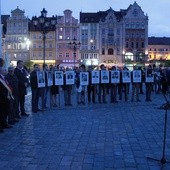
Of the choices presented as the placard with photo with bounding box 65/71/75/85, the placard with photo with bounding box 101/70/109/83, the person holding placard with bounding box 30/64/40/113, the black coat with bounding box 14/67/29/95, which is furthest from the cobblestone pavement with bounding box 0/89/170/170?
the placard with photo with bounding box 101/70/109/83

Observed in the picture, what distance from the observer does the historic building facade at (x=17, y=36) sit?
3639 inches

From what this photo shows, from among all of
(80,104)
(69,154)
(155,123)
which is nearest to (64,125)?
(155,123)

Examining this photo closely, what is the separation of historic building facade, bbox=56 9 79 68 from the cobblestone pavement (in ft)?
254

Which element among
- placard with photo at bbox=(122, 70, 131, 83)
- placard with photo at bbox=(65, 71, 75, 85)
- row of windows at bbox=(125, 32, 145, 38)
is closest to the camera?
placard with photo at bbox=(65, 71, 75, 85)

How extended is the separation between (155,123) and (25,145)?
16.7 feet

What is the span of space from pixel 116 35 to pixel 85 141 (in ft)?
288

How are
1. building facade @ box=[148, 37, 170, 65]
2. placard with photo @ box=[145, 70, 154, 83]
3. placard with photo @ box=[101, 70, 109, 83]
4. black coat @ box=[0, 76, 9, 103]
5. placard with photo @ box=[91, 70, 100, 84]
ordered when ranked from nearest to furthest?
black coat @ box=[0, 76, 9, 103] < placard with photo @ box=[91, 70, 100, 84] < placard with photo @ box=[101, 70, 109, 83] < placard with photo @ box=[145, 70, 154, 83] < building facade @ box=[148, 37, 170, 65]

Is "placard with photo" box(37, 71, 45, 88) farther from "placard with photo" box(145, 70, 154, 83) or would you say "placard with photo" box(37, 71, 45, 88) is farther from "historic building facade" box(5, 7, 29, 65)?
"historic building facade" box(5, 7, 29, 65)

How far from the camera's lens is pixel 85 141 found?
34.3 ft

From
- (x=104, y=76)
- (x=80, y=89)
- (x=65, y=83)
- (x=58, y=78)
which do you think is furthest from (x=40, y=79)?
(x=104, y=76)

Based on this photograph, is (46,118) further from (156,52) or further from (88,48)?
(156,52)

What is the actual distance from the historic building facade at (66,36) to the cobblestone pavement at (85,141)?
7749 centimetres

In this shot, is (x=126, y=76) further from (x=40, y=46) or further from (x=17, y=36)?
(x=40, y=46)

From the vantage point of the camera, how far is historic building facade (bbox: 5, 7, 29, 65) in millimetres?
92438
